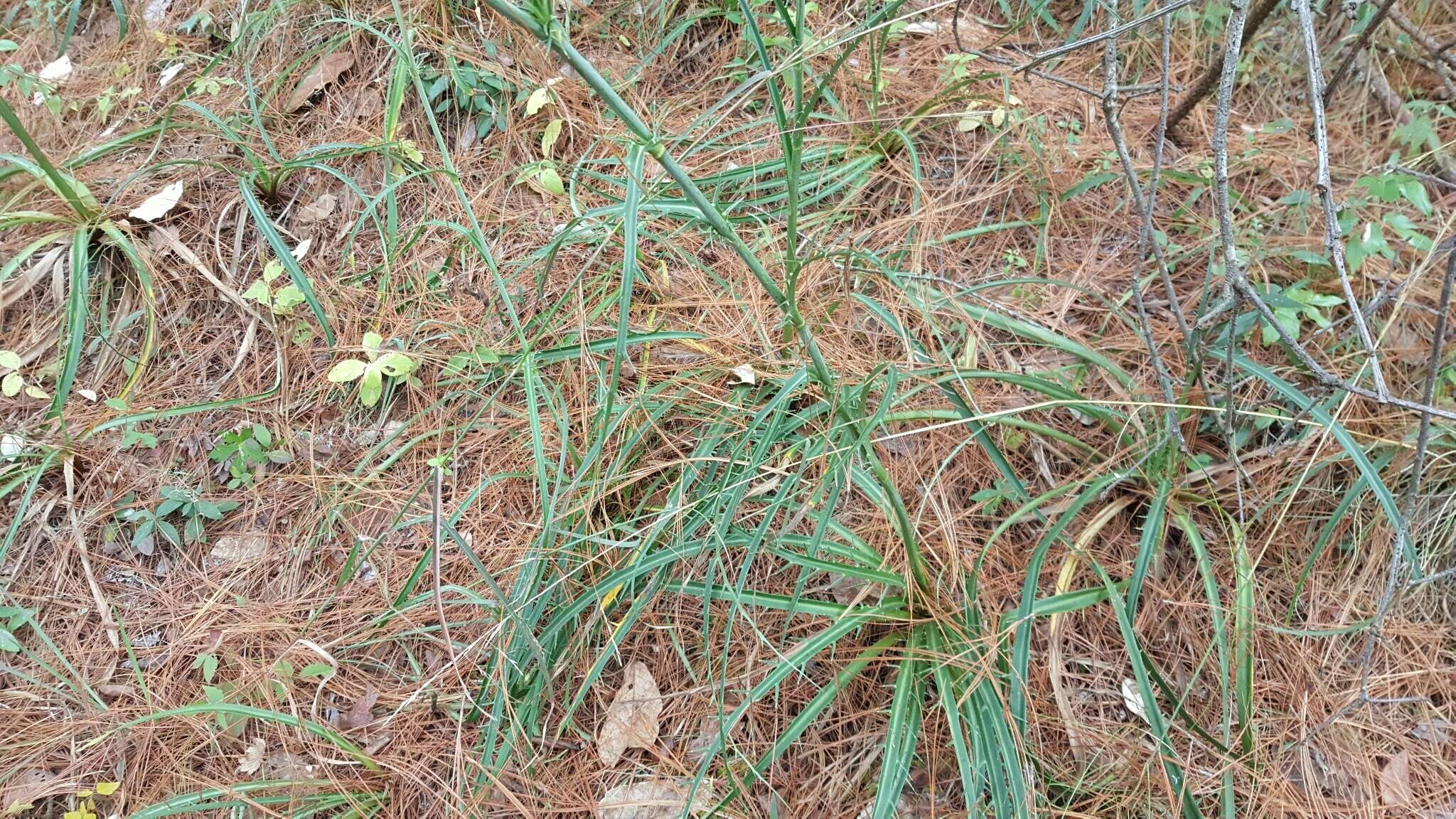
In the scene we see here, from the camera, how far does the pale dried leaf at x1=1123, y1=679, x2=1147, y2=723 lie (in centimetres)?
139

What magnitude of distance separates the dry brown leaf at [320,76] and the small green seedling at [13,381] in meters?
0.86

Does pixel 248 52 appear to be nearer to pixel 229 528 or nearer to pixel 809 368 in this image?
pixel 229 528

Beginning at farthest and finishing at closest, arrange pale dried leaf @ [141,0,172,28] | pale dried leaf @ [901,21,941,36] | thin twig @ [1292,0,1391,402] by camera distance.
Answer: pale dried leaf @ [141,0,172,28] → pale dried leaf @ [901,21,941,36] → thin twig @ [1292,0,1391,402]

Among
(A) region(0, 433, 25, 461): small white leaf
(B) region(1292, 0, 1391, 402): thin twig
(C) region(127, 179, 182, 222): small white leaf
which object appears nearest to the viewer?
(B) region(1292, 0, 1391, 402): thin twig

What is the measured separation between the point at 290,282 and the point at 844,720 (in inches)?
61.9

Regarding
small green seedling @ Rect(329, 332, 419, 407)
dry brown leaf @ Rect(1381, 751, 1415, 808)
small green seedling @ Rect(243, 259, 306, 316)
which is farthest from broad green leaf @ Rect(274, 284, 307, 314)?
dry brown leaf @ Rect(1381, 751, 1415, 808)

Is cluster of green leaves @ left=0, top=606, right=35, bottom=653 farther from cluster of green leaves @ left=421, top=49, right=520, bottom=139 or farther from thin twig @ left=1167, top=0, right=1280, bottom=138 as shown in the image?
thin twig @ left=1167, top=0, right=1280, bottom=138

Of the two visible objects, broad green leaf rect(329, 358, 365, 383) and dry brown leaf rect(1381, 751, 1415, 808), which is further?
broad green leaf rect(329, 358, 365, 383)

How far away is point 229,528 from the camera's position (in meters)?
1.76

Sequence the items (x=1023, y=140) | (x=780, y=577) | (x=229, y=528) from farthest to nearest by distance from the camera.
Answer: (x=1023, y=140)
(x=229, y=528)
(x=780, y=577)

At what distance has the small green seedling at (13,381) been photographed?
1.89 meters

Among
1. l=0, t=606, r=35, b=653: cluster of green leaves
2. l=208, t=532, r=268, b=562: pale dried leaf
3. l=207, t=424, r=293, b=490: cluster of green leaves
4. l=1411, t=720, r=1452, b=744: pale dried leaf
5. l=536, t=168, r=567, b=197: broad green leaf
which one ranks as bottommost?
l=1411, t=720, r=1452, b=744: pale dried leaf

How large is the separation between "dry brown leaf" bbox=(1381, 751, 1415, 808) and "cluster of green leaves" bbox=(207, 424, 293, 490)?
2.09 m

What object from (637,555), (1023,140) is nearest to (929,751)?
(637,555)
